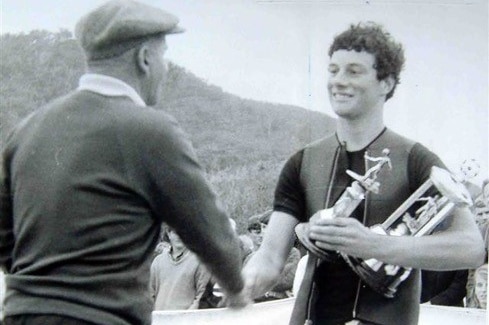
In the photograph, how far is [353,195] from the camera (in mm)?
1613

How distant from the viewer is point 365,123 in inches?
64.7

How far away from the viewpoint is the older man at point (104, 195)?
1.07m

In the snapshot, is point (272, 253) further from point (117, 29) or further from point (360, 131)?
point (117, 29)

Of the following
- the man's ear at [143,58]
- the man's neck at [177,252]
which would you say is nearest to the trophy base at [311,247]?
the man's neck at [177,252]

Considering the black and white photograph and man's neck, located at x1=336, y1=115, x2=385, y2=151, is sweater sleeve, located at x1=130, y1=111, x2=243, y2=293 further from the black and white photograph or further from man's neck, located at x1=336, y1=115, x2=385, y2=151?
man's neck, located at x1=336, y1=115, x2=385, y2=151

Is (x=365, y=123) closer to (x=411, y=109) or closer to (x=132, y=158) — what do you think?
(x=411, y=109)

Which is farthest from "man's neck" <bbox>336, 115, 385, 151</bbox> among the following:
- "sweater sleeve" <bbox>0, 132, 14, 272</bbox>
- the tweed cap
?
"sweater sleeve" <bbox>0, 132, 14, 272</bbox>

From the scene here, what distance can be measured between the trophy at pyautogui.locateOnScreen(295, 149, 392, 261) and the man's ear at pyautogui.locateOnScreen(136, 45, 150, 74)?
23.2 inches

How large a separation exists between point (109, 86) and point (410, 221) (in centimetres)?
69

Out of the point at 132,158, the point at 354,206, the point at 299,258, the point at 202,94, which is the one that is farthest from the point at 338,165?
the point at 132,158

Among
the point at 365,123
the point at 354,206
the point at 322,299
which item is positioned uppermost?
the point at 365,123

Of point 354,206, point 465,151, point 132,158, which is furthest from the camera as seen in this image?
point 465,151

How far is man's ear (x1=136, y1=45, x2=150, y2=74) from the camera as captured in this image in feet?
3.74

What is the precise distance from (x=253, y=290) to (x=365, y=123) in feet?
1.24
